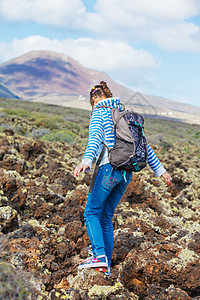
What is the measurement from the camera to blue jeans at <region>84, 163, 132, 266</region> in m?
2.23

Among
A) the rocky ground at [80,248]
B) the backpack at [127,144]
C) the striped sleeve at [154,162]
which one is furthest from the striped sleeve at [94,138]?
the rocky ground at [80,248]

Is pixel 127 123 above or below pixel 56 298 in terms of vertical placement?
above

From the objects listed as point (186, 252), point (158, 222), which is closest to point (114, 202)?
point (186, 252)

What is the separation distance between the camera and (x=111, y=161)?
2.19 m

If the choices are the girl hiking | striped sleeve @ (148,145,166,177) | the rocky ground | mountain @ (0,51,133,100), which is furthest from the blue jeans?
mountain @ (0,51,133,100)

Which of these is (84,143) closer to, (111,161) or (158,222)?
(158,222)

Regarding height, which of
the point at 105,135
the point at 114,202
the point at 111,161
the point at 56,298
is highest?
the point at 105,135

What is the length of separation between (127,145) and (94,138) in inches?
10.1

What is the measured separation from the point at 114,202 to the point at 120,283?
2.05 feet

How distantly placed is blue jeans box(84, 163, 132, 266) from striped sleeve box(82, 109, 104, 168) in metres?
0.17

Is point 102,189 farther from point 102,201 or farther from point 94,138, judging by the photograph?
point 94,138

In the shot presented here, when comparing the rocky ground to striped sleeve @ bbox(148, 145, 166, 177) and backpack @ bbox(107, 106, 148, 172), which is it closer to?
striped sleeve @ bbox(148, 145, 166, 177)

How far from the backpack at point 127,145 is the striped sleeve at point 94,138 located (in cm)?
10

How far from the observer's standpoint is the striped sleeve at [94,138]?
2143 mm
